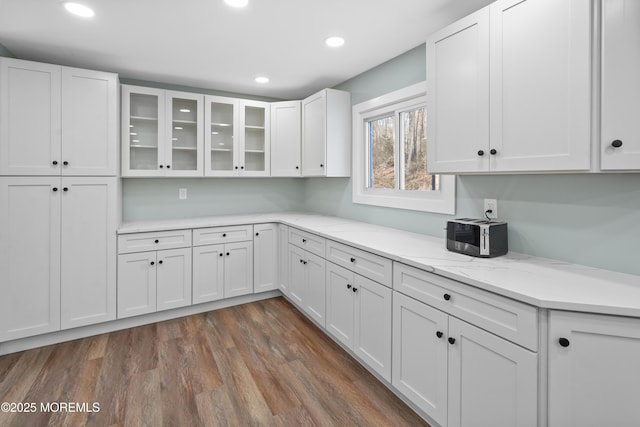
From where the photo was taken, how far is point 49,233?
102 inches

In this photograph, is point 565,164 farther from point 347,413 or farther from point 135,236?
point 135,236

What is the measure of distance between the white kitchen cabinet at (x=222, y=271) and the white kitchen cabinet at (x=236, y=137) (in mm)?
850

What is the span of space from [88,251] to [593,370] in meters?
3.35

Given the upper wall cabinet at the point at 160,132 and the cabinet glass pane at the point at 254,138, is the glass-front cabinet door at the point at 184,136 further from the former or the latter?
the cabinet glass pane at the point at 254,138

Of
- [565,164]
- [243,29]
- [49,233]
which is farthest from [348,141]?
[49,233]

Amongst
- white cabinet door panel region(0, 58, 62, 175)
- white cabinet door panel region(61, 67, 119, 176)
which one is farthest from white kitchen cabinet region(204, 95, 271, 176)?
white cabinet door panel region(0, 58, 62, 175)

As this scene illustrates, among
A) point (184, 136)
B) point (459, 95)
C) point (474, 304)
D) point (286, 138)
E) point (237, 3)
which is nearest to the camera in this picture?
point (474, 304)

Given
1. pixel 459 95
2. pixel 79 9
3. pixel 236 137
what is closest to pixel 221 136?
pixel 236 137

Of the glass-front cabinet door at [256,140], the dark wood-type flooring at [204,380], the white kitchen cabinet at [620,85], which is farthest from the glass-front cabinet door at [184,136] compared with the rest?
the white kitchen cabinet at [620,85]

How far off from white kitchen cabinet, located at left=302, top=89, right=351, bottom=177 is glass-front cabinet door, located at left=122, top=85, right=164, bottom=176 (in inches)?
61.5

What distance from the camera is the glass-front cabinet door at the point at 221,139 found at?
3.51 metres

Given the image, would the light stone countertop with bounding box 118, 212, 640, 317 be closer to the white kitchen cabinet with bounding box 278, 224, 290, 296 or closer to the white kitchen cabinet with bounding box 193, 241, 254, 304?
the white kitchen cabinet with bounding box 278, 224, 290, 296

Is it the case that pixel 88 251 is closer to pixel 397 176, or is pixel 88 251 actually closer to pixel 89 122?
pixel 89 122

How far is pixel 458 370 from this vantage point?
153 centimetres
